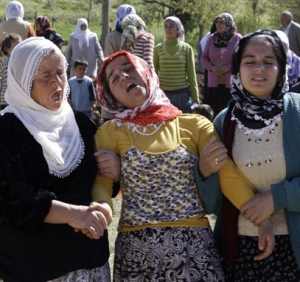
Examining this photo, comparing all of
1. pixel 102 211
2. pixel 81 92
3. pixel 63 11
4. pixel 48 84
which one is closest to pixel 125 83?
pixel 48 84

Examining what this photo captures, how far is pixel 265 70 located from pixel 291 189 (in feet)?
1.61

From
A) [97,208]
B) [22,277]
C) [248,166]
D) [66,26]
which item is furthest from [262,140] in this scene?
[66,26]

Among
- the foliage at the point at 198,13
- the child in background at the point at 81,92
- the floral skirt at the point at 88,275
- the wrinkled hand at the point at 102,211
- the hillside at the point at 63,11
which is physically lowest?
the hillside at the point at 63,11

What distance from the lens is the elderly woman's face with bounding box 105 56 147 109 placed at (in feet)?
9.04

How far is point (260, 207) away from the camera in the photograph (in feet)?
8.79

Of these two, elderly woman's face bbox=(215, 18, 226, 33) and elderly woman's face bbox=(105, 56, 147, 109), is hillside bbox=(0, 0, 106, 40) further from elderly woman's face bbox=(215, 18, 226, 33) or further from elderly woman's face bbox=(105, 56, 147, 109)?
elderly woman's face bbox=(105, 56, 147, 109)

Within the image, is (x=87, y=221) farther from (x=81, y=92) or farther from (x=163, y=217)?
(x=81, y=92)

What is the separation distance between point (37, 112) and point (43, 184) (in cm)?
28

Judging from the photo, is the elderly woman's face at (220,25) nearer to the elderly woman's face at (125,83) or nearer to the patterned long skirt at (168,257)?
the elderly woman's face at (125,83)

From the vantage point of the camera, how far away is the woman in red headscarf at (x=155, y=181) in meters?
2.73

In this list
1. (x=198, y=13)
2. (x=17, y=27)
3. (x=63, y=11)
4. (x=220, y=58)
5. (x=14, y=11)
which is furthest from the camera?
(x=63, y=11)

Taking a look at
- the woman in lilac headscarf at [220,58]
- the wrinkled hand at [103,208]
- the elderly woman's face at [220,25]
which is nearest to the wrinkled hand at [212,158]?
the wrinkled hand at [103,208]

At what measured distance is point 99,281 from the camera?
2.74 metres

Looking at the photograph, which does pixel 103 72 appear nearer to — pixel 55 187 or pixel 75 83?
pixel 55 187
